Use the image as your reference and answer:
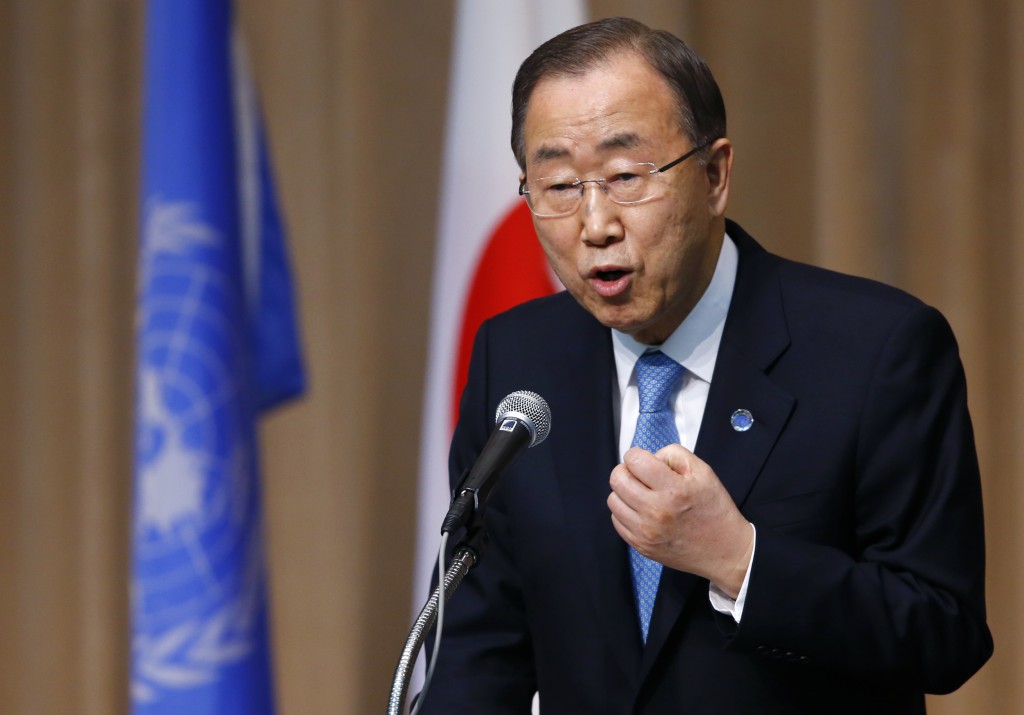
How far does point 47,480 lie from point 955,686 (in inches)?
104

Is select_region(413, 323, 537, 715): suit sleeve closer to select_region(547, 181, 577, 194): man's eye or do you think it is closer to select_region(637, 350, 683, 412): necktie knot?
select_region(637, 350, 683, 412): necktie knot

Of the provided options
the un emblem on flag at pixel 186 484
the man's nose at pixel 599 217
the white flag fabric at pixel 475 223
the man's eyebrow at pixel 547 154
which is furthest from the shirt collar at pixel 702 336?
the white flag fabric at pixel 475 223

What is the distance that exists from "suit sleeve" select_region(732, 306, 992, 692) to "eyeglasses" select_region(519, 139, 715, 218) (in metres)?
0.39

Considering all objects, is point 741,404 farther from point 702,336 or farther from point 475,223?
point 475,223

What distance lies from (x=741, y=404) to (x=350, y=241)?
1.83m

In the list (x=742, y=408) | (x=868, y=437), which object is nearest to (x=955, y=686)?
(x=868, y=437)

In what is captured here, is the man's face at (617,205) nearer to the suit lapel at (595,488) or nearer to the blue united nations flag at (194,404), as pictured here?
the suit lapel at (595,488)

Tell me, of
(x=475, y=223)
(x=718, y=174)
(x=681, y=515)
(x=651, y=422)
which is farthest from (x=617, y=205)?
(x=475, y=223)

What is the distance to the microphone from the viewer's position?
4.04ft

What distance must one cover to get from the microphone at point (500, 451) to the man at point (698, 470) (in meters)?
0.15

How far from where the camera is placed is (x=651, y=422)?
1.66m

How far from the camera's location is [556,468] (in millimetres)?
1710

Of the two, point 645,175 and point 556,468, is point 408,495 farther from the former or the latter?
point 645,175

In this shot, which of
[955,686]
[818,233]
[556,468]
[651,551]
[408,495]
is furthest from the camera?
[408,495]
